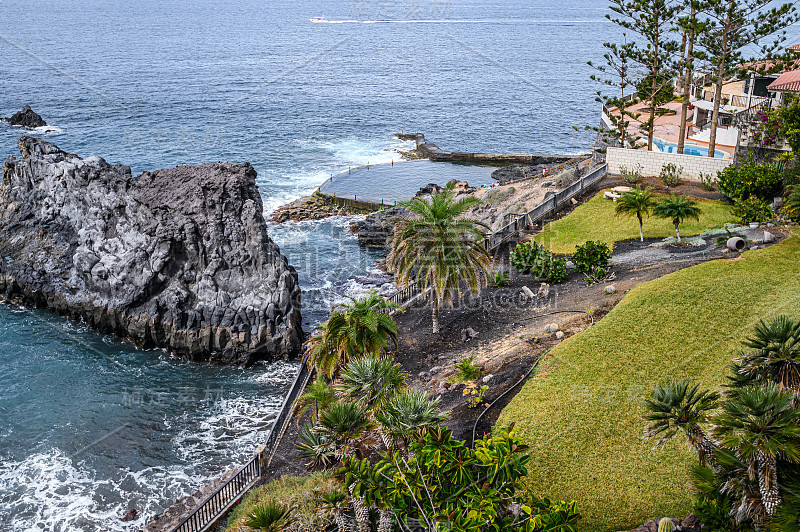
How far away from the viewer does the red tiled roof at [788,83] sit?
4396 cm

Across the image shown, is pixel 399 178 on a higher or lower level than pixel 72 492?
higher

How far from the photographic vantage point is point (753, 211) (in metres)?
36.0

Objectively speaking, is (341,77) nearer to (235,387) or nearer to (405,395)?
(235,387)

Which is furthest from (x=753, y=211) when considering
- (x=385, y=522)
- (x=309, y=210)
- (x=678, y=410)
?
(x=309, y=210)

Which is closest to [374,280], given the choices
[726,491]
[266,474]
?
[266,474]

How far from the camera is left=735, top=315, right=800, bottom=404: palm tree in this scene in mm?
14633

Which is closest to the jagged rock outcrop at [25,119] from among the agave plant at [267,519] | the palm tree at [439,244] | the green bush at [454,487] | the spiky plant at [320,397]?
the palm tree at [439,244]

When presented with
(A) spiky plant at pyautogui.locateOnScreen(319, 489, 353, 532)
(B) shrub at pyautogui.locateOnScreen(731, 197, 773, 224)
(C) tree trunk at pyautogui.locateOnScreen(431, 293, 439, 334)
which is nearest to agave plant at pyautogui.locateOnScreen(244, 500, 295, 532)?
(A) spiky plant at pyautogui.locateOnScreen(319, 489, 353, 532)

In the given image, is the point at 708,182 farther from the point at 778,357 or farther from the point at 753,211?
the point at 778,357

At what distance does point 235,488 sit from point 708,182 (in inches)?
1440

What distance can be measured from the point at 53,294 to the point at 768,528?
42.1 meters

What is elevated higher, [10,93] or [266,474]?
[10,93]

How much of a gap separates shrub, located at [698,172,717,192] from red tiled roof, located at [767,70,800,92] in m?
7.82

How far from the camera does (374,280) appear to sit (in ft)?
158
